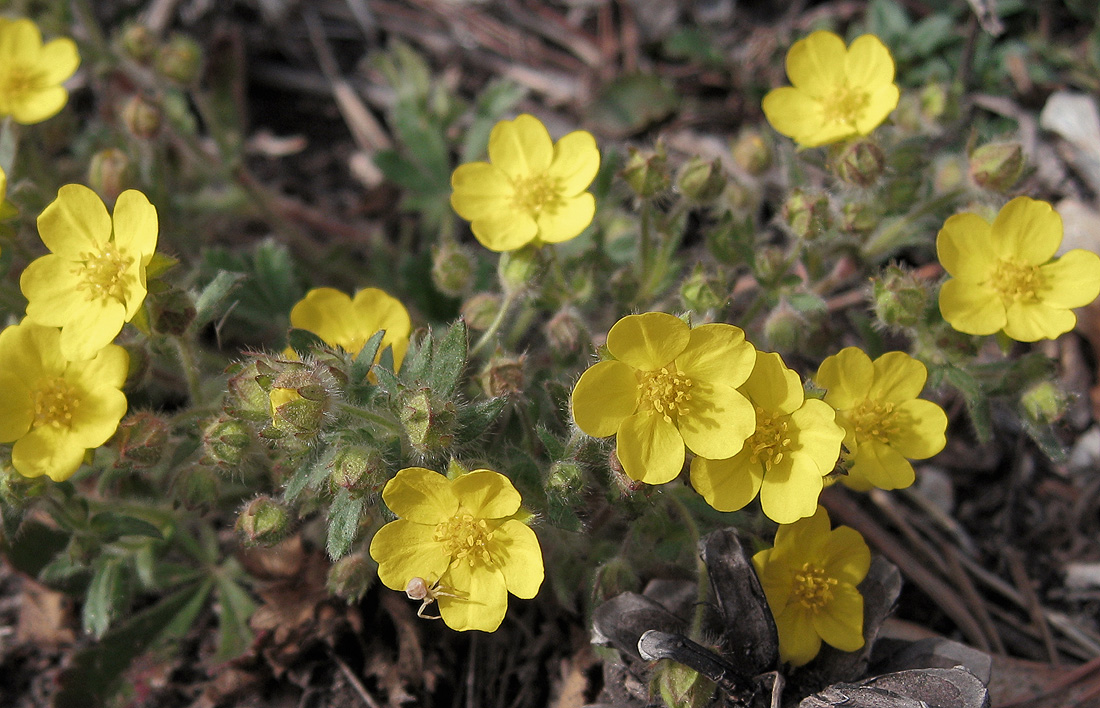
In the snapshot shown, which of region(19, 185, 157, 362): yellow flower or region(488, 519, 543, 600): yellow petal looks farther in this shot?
region(19, 185, 157, 362): yellow flower

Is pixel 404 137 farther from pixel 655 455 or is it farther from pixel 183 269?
pixel 655 455

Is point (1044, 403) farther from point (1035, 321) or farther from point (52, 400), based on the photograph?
point (52, 400)

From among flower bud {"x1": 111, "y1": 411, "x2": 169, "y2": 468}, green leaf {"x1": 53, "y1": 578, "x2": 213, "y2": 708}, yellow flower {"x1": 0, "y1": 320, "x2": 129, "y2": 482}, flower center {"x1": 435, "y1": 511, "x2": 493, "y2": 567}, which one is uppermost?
yellow flower {"x1": 0, "y1": 320, "x2": 129, "y2": 482}

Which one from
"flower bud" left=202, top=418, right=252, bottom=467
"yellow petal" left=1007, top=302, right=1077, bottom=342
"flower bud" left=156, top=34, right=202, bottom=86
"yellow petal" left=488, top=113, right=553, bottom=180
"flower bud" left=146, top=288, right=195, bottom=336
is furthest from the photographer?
"flower bud" left=156, top=34, right=202, bottom=86

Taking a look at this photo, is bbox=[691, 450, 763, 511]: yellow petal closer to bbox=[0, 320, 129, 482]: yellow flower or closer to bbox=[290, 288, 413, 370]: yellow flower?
bbox=[290, 288, 413, 370]: yellow flower

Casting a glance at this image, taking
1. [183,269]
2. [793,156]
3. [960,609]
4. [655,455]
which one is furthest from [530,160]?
[960,609]

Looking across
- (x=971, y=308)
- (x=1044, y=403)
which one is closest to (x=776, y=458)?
(x=971, y=308)

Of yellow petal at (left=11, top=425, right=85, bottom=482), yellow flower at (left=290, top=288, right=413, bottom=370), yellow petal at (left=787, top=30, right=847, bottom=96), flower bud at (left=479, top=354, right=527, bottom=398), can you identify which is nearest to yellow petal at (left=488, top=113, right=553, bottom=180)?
yellow flower at (left=290, top=288, right=413, bottom=370)
